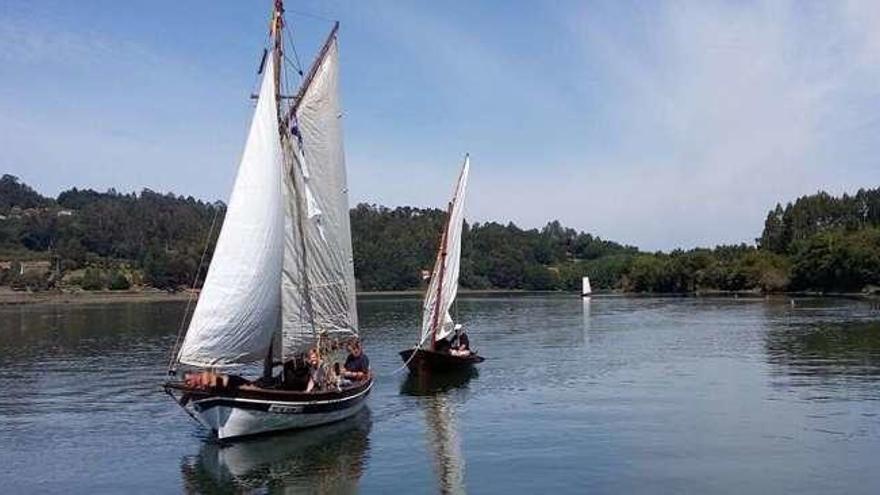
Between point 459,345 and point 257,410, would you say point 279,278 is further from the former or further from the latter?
point 459,345

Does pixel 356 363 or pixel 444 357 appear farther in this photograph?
pixel 444 357

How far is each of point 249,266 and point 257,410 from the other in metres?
5.62

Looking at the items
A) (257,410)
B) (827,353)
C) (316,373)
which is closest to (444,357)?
(316,373)

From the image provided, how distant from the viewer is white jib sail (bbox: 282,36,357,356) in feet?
132

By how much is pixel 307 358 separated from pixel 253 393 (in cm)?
566

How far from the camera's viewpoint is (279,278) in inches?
1474

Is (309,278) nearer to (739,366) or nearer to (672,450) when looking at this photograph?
(672,450)

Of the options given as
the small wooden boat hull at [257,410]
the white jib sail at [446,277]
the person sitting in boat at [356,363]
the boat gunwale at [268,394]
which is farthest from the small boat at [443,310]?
the small wooden boat hull at [257,410]

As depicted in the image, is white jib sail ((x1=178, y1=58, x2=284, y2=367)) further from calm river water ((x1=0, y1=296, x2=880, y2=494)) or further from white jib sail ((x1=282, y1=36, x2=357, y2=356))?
calm river water ((x1=0, y1=296, x2=880, y2=494))

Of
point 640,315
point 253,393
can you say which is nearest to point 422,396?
point 253,393

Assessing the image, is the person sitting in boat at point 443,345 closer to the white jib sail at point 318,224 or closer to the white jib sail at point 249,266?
the white jib sail at point 318,224

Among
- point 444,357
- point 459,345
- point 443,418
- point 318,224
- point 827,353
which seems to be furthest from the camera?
point 827,353

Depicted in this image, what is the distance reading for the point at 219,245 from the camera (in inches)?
1416

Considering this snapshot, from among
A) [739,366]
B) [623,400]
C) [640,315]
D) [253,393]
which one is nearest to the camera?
[253,393]
